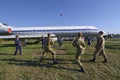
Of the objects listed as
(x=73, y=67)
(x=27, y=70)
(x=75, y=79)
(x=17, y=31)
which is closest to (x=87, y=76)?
(x=75, y=79)

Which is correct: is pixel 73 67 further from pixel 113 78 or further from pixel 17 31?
pixel 17 31

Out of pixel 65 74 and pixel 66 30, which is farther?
pixel 66 30

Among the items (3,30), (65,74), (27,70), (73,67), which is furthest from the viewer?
(3,30)

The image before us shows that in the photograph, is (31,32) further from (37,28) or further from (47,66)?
(47,66)

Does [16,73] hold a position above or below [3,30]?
below

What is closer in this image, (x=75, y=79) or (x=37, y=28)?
(x=75, y=79)

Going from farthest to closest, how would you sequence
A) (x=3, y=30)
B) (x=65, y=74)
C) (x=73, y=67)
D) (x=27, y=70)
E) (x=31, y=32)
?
(x=31, y=32)
(x=3, y=30)
(x=73, y=67)
(x=27, y=70)
(x=65, y=74)

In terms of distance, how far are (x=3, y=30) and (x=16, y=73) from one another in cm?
2710

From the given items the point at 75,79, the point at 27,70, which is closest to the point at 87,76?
the point at 75,79

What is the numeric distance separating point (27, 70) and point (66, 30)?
29305mm

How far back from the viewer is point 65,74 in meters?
9.11

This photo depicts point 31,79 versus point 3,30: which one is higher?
point 3,30

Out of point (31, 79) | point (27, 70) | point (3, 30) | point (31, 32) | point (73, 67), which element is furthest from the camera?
point (31, 32)

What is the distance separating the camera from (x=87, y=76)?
28.8 feet
